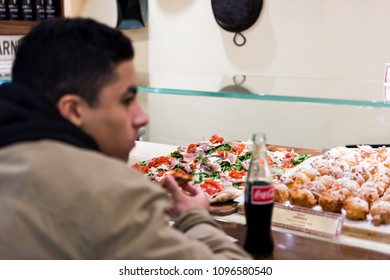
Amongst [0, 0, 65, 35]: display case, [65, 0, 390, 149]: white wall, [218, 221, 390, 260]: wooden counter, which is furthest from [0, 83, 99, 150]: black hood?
[0, 0, 65, 35]: display case

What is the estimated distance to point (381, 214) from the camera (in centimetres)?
149

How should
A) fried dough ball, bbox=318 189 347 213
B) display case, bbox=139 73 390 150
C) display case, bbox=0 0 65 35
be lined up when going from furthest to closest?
display case, bbox=0 0 65 35 < display case, bbox=139 73 390 150 < fried dough ball, bbox=318 189 347 213

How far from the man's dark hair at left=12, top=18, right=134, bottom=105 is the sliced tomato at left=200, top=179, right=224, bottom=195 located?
86 cm

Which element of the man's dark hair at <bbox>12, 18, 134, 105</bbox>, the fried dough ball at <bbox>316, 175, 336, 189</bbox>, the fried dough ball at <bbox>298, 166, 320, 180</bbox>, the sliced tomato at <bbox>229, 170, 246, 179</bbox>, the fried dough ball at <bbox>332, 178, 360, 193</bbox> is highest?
the man's dark hair at <bbox>12, 18, 134, 105</bbox>

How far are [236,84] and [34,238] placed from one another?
38.7 inches

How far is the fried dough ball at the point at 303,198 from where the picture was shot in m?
1.60

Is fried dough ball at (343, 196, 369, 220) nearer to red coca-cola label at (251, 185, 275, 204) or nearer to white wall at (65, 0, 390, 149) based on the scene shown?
A: red coca-cola label at (251, 185, 275, 204)

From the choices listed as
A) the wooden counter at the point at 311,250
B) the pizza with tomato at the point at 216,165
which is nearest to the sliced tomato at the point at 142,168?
the pizza with tomato at the point at 216,165

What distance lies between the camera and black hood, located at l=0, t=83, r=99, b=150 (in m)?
0.87

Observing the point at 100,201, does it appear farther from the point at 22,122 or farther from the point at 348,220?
the point at 348,220

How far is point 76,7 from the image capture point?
4859 millimetres

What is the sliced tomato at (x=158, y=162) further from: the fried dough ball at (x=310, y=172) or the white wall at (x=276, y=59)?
the white wall at (x=276, y=59)

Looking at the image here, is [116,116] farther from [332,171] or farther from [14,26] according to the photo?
[14,26]

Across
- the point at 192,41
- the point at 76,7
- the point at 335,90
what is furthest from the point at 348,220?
the point at 76,7
